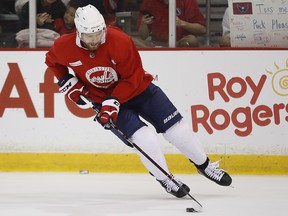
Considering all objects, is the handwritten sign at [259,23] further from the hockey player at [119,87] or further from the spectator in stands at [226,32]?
the hockey player at [119,87]

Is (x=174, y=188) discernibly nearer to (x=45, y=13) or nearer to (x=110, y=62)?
(x=110, y=62)

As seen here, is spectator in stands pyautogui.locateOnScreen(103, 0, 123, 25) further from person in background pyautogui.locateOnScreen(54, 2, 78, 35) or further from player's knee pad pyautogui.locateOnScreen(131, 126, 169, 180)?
player's knee pad pyautogui.locateOnScreen(131, 126, 169, 180)

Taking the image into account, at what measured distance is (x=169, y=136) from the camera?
5352 millimetres

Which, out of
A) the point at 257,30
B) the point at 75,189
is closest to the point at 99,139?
the point at 75,189

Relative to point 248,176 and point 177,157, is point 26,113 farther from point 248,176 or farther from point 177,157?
point 248,176

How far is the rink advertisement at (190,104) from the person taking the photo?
22.0 ft

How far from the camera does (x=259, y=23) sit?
6.84 m

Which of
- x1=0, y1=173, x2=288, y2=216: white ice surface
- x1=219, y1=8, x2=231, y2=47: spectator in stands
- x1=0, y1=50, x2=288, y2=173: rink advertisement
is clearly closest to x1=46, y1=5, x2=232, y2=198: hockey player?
x1=0, y1=173, x2=288, y2=216: white ice surface

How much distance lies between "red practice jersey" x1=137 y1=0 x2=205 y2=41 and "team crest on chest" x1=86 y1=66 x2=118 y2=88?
1.80 m

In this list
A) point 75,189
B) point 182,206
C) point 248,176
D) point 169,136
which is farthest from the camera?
point 248,176

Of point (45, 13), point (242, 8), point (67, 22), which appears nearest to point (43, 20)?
point (45, 13)

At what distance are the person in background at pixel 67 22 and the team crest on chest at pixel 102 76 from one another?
1.86 metres

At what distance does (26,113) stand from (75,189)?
1.22 metres

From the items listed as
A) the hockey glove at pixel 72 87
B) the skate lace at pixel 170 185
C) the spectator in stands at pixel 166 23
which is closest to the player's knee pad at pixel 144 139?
the skate lace at pixel 170 185
